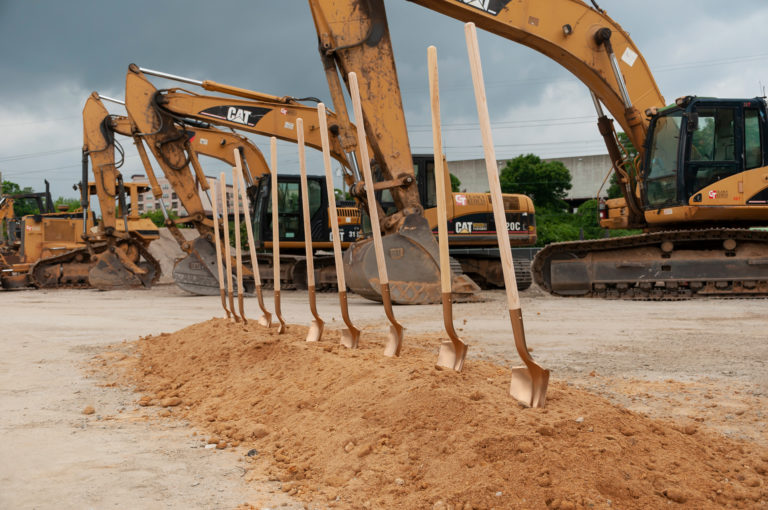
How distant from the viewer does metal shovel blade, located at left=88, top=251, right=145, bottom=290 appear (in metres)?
19.5

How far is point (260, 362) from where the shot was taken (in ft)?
17.9

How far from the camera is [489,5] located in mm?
11477

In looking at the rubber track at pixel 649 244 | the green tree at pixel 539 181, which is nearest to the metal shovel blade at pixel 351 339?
the rubber track at pixel 649 244

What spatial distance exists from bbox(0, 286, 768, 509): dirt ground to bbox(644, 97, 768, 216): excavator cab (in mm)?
2069

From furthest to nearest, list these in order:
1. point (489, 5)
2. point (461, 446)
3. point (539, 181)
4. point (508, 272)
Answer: point (539, 181), point (489, 5), point (508, 272), point (461, 446)

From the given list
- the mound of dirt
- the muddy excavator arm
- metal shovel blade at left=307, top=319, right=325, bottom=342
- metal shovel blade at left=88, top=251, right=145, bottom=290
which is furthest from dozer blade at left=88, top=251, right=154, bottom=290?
the mound of dirt

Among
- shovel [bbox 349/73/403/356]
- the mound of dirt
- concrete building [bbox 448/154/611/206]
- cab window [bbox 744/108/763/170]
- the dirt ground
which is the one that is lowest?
the dirt ground

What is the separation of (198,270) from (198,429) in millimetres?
13563

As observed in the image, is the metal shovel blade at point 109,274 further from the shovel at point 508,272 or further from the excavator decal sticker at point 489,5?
the shovel at point 508,272

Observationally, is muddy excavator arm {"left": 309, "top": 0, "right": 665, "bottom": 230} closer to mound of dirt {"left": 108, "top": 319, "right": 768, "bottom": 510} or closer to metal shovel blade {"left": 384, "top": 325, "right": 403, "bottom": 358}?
metal shovel blade {"left": 384, "top": 325, "right": 403, "bottom": 358}

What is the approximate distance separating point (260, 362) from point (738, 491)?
143 inches

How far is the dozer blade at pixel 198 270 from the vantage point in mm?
16938

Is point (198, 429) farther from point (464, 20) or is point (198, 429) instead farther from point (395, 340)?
point (464, 20)

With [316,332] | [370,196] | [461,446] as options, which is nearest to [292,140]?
[316,332]
